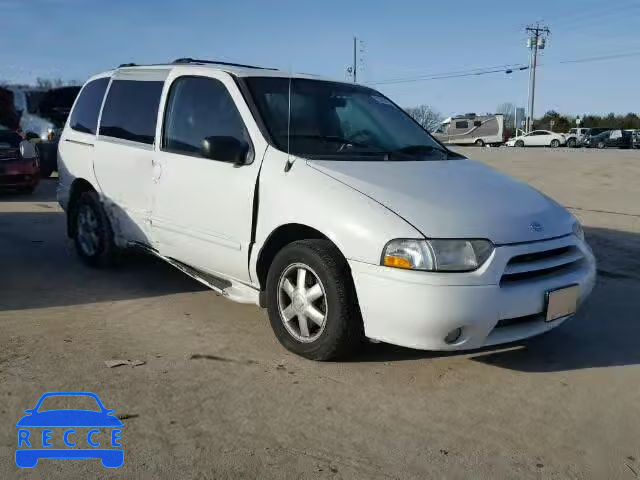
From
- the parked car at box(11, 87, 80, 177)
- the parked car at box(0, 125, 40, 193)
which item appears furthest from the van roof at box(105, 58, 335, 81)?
the parked car at box(11, 87, 80, 177)

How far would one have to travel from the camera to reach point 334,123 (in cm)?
469

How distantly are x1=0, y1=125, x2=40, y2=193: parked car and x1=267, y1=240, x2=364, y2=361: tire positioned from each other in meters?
9.09

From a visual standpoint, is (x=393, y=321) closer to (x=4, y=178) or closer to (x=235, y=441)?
(x=235, y=441)

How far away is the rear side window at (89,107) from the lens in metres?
6.15

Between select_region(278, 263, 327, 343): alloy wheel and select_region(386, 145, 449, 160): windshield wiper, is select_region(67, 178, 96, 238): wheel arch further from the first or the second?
select_region(386, 145, 449, 160): windshield wiper

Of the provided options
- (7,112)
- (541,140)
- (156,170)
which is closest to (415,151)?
(156,170)

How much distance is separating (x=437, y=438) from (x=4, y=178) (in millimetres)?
10737

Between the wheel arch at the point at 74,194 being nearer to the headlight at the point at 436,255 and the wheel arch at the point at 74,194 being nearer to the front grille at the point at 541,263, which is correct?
the headlight at the point at 436,255


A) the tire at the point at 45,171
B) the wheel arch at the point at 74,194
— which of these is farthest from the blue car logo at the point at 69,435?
the tire at the point at 45,171

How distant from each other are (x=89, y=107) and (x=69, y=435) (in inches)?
161

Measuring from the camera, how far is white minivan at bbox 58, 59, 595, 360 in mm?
3520

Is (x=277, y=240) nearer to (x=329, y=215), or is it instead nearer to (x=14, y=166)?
(x=329, y=215)

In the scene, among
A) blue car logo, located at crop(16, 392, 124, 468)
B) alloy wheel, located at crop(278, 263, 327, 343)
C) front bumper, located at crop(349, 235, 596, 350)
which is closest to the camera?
blue car logo, located at crop(16, 392, 124, 468)

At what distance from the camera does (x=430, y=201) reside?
3723 mm
